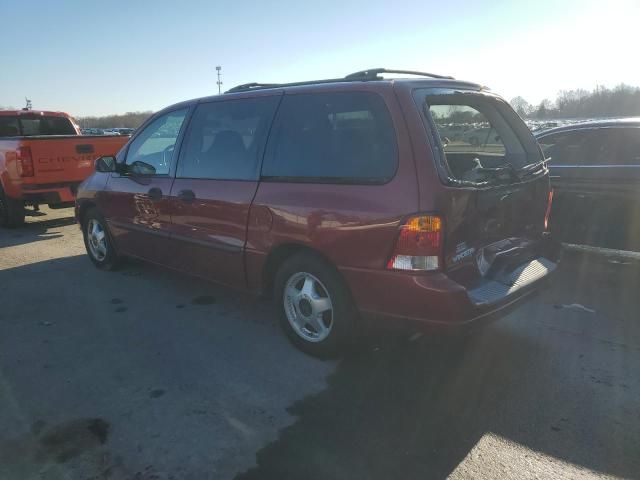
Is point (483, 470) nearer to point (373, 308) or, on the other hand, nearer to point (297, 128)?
point (373, 308)

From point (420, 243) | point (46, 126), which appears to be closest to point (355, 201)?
point (420, 243)

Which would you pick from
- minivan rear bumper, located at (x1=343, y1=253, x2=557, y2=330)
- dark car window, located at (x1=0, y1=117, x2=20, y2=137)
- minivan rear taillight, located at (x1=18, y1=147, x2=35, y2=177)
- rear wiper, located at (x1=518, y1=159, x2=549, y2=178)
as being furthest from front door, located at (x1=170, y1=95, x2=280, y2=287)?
dark car window, located at (x1=0, y1=117, x2=20, y2=137)

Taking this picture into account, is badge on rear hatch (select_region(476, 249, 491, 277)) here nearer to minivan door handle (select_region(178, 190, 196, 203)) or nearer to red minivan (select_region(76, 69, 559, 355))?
red minivan (select_region(76, 69, 559, 355))

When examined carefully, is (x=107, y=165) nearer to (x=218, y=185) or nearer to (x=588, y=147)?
(x=218, y=185)

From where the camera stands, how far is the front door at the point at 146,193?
15.0 ft

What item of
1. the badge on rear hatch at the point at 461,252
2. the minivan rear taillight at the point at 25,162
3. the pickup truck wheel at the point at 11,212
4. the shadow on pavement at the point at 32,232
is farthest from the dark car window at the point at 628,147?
the pickup truck wheel at the point at 11,212

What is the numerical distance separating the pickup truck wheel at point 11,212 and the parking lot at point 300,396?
4106mm

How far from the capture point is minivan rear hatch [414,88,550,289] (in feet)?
9.47

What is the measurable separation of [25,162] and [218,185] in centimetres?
540

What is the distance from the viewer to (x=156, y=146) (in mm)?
4844

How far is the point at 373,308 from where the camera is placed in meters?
3.05

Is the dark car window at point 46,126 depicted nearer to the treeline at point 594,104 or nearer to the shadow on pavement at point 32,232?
the shadow on pavement at point 32,232

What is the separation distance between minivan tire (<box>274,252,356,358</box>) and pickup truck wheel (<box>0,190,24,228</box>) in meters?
6.47

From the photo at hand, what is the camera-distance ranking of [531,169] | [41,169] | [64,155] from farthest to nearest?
[64,155]
[41,169]
[531,169]
